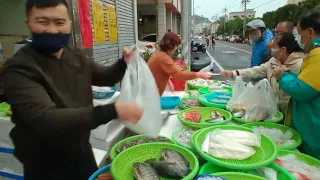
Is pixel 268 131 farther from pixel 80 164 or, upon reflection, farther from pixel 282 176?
pixel 80 164

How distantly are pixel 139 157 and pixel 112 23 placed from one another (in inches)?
158

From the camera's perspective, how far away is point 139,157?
1.75 m

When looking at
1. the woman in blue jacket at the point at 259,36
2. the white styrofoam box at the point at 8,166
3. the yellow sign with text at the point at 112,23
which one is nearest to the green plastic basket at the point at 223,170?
the white styrofoam box at the point at 8,166

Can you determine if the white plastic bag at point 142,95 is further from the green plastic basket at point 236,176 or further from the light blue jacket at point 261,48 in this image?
the light blue jacket at point 261,48

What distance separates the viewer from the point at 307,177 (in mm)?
A: 1573

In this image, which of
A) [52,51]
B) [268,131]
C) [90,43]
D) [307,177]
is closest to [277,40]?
[268,131]

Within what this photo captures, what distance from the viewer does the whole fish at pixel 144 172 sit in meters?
1.44

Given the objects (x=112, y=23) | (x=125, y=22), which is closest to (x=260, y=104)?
(x=112, y=23)

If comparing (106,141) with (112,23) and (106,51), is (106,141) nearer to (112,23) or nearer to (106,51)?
(106,51)

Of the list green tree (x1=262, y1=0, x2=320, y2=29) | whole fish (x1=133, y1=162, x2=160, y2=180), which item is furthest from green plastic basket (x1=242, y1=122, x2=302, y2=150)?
green tree (x1=262, y1=0, x2=320, y2=29)

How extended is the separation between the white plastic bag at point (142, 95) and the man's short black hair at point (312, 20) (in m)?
1.86

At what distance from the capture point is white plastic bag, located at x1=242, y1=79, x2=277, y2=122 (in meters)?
2.45

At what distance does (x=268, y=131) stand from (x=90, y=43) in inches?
115

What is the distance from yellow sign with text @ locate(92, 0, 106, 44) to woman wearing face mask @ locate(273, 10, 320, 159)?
3128mm
